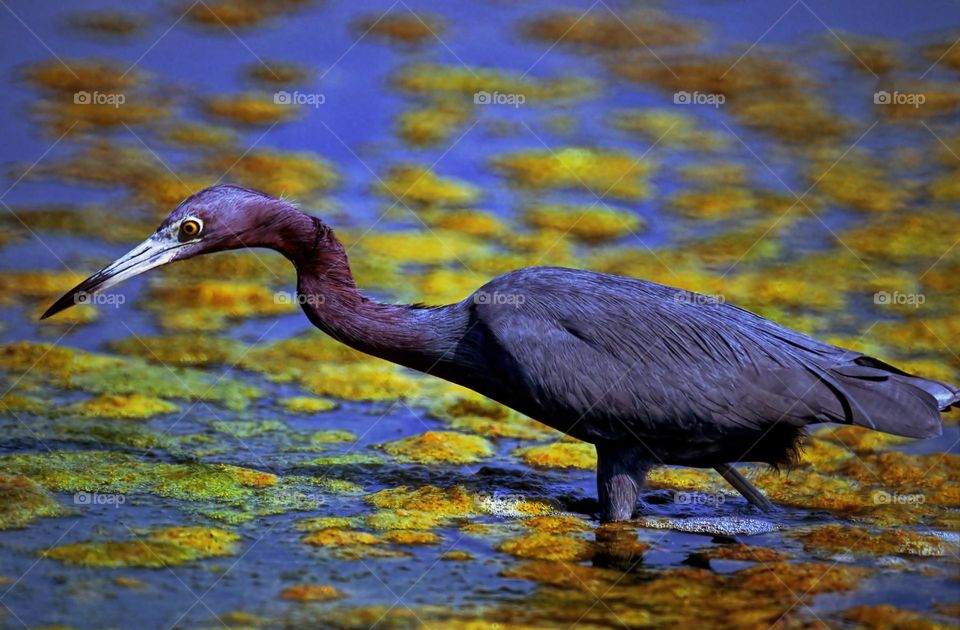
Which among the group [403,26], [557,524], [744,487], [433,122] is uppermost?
[403,26]

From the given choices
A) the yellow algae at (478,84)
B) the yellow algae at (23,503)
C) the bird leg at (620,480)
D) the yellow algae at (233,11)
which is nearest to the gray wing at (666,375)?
the bird leg at (620,480)

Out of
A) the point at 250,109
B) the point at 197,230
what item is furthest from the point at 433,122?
the point at 197,230

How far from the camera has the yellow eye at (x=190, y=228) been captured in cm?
855

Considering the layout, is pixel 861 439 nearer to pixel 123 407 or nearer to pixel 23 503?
pixel 123 407

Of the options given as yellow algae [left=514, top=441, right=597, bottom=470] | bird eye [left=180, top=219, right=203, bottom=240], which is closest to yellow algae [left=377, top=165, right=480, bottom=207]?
yellow algae [left=514, top=441, right=597, bottom=470]

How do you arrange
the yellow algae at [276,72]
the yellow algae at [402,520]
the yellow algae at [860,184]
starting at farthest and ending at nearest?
the yellow algae at [276,72] < the yellow algae at [860,184] < the yellow algae at [402,520]

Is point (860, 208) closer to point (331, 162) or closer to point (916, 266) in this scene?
point (916, 266)

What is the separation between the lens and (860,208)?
1417cm

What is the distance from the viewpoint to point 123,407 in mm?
10391

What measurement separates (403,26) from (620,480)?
36.6 feet

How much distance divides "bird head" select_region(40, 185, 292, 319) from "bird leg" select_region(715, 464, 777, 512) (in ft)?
11.2

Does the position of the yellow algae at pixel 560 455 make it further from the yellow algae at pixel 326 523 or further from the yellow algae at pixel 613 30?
the yellow algae at pixel 613 30

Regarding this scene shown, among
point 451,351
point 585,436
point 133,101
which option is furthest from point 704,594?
point 133,101

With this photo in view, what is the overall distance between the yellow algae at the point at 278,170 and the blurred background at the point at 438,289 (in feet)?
0.17
